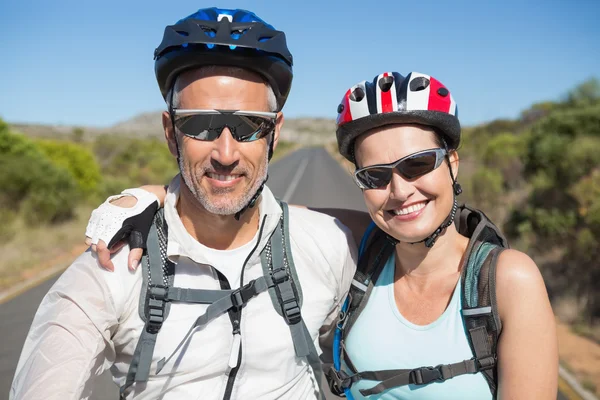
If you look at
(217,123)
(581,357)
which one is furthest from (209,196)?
(581,357)

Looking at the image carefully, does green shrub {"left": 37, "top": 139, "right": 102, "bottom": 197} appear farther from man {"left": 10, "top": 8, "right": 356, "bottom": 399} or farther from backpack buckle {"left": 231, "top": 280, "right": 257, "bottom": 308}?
backpack buckle {"left": 231, "top": 280, "right": 257, "bottom": 308}

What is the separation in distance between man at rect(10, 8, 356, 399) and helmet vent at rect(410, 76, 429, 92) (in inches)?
24.8

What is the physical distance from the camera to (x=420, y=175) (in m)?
2.46

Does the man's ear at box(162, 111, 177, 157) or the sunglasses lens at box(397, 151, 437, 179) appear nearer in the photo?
the sunglasses lens at box(397, 151, 437, 179)

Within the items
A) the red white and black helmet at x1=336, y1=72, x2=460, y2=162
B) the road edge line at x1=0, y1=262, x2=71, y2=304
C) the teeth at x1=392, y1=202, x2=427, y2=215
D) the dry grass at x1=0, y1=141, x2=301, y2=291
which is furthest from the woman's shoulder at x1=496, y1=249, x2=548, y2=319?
the dry grass at x1=0, y1=141, x2=301, y2=291

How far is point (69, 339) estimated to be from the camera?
6.40 ft

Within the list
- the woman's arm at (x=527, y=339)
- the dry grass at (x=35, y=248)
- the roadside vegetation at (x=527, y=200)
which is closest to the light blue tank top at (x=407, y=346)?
the woman's arm at (x=527, y=339)

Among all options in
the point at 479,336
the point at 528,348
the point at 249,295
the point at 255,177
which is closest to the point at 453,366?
the point at 479,336

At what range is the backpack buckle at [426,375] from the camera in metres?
2.22

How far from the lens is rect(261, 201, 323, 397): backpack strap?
7.75 ft

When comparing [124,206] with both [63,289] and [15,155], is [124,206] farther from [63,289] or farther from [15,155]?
[15,155]

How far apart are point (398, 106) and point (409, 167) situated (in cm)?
29

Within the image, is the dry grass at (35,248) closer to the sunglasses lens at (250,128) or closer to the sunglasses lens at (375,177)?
the sunglasses lens at (250,128)

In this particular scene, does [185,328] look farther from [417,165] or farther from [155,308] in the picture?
[417,165]
